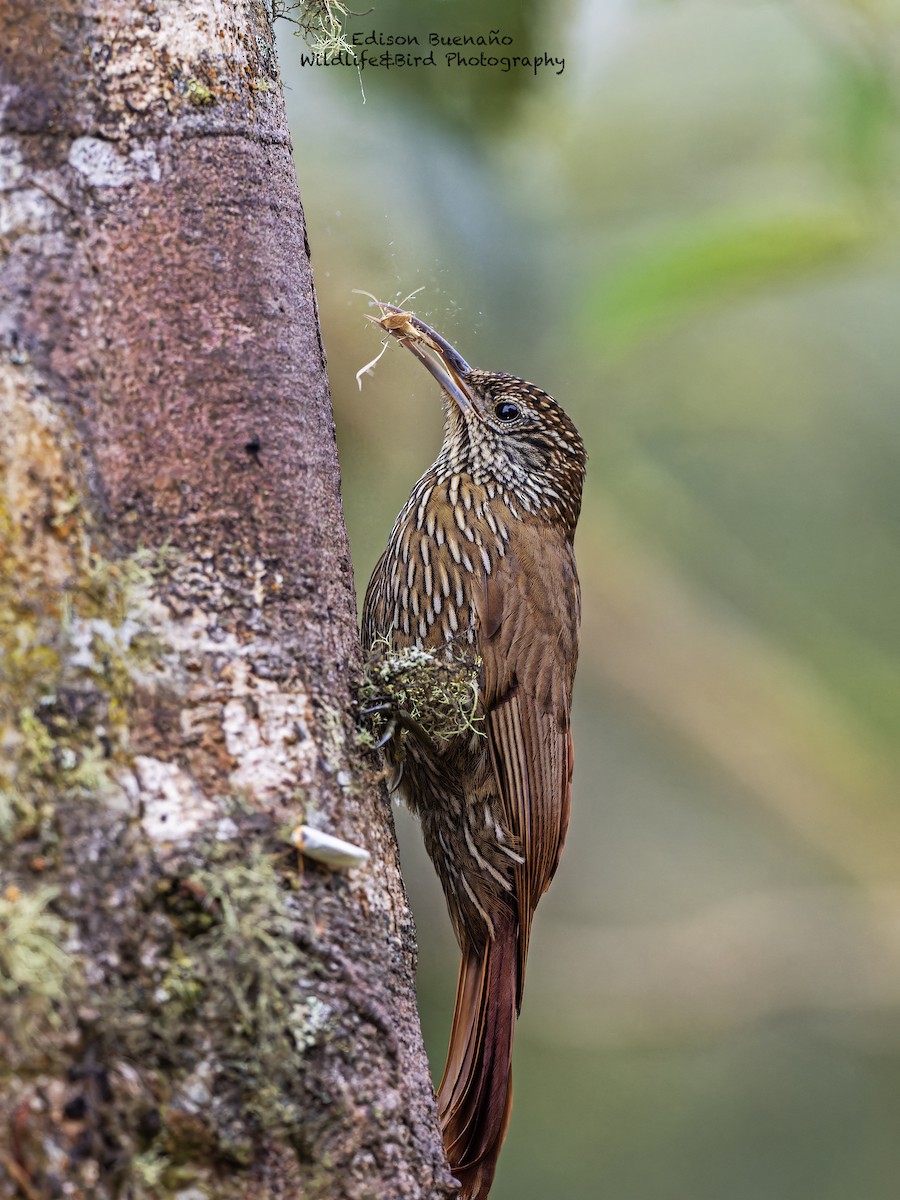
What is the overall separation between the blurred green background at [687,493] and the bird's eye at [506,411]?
79cm

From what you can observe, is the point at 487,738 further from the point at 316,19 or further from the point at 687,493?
the point at 687,493

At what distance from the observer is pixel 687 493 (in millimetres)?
4941

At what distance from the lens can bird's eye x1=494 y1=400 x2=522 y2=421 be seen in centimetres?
301

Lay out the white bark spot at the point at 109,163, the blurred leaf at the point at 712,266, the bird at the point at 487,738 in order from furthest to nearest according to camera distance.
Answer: the blurred leaf at the point at 712,266, the bird at the point at 487,738, the white bark spot at the point at 109,163

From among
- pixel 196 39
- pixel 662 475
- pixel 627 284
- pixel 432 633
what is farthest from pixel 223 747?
pixel 662 475

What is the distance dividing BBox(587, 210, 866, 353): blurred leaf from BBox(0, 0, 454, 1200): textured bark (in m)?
2.06

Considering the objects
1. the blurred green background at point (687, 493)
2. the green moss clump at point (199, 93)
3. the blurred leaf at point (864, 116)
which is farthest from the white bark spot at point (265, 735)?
the blurred leaf at point (864, 116)

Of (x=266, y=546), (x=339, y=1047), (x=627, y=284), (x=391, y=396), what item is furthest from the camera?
(x=391, y=396)

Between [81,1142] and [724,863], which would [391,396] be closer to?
[724,863]

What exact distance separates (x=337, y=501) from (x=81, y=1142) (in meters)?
0.88

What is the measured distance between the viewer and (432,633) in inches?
101

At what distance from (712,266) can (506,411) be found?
1.03 m

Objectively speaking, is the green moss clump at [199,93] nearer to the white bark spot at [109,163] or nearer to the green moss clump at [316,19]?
the white bark spot at [109,163]

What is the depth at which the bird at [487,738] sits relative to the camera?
95.4 inches
